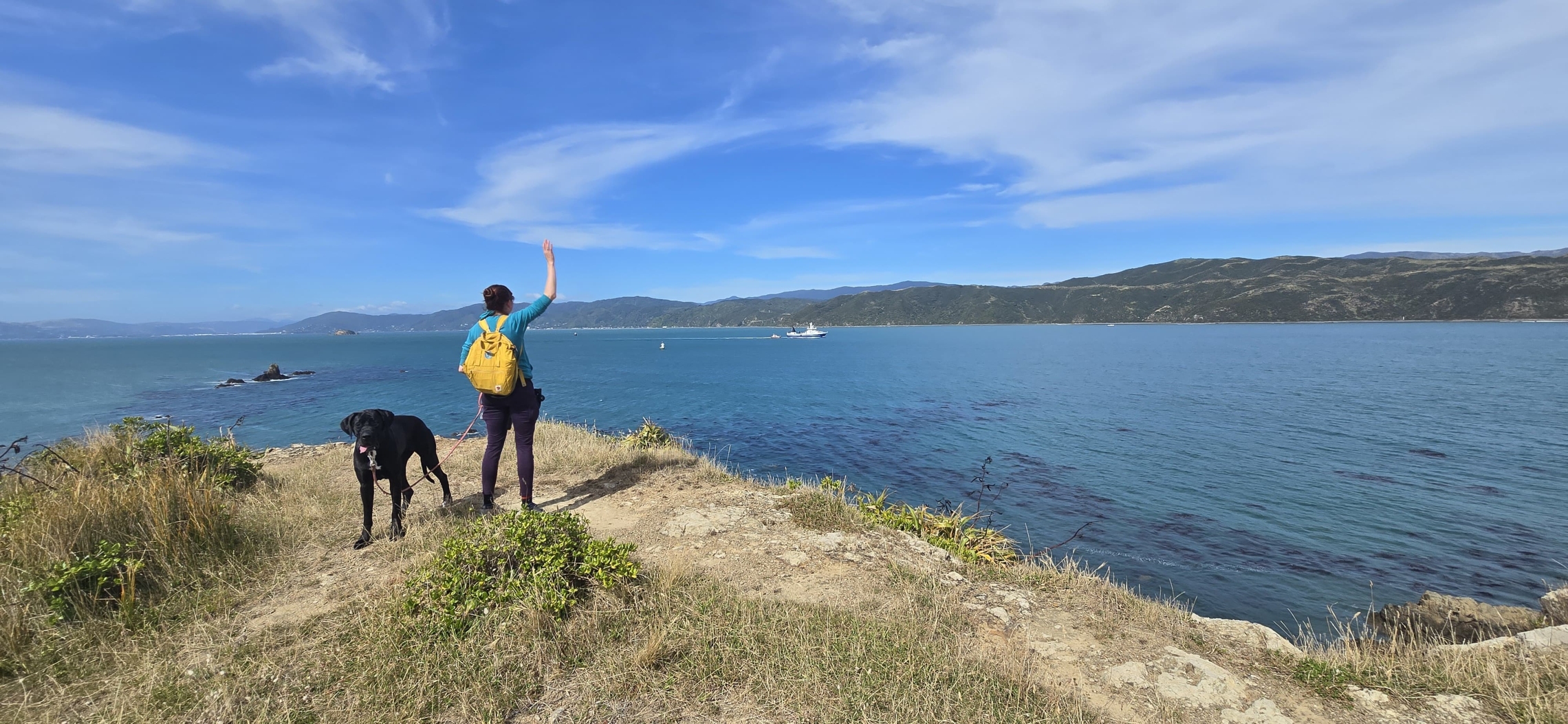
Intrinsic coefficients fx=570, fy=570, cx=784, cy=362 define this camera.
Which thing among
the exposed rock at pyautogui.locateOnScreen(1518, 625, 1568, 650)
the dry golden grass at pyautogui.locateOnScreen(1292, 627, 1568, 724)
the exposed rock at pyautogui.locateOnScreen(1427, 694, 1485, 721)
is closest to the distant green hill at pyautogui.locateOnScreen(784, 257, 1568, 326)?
the exposed rock at pyautogui.locateOnScreen(1518, 625, 1568, 650)

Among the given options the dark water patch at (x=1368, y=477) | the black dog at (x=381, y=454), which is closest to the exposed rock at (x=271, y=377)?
the black dog at (x=381, y=454)

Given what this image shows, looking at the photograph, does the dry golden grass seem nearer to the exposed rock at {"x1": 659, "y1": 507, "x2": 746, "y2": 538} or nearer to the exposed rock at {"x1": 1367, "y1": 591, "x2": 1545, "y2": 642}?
the exposed rock at {"x1": 1367, "y1": 591, "x2": 1545, "y2": 642}

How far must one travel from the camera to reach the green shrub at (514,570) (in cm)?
400

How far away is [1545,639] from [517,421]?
10.4 m

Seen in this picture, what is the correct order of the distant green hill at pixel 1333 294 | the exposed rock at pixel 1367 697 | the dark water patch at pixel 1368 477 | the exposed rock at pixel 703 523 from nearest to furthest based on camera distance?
the exposed rock at pixel 1367 697 → the exposed rock at pixel 703 523 → the dark water patch at pixel 1368 477 → the distant green hill at pixel 1333 294

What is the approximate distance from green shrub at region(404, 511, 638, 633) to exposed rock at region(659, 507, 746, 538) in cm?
185

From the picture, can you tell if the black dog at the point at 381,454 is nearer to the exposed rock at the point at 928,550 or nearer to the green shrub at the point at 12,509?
the green shrub at the point at 12,509

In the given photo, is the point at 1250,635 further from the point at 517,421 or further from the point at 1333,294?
the point at 1333,294

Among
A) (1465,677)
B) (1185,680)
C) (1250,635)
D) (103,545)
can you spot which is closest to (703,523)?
(1185,680)

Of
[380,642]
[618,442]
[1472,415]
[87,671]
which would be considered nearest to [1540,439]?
[1472,415]

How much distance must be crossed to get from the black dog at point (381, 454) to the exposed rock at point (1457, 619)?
11944mm

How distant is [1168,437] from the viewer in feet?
70.9

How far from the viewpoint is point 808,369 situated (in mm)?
54781

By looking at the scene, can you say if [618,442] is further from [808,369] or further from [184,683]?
[808,369]
